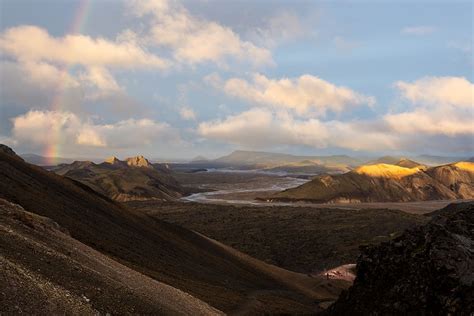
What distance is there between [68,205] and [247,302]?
1713 cm

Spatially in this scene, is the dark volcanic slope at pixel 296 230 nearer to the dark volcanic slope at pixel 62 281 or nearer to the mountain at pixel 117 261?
the mountain at pixel 117 261

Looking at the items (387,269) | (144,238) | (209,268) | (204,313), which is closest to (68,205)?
(144,238)

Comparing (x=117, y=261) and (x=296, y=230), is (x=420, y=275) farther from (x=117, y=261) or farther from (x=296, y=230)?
(x=296, y=230)

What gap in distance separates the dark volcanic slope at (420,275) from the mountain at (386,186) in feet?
413

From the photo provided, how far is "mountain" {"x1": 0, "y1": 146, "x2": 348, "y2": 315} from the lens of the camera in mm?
15238

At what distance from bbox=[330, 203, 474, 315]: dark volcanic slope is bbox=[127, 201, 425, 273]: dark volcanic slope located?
34885 mm

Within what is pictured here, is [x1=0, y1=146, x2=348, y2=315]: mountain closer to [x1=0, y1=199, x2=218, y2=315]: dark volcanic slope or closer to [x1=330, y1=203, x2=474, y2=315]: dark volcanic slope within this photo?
[x1=0, y1=199, x2=218, y2=315]: dark volcanic slope

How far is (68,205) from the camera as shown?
35156 mm

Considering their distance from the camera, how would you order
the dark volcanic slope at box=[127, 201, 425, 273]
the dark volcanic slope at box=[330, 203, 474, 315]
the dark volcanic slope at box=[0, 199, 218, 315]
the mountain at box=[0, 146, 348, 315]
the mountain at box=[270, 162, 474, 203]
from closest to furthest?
1. the dark volcanic slope at box=[0, 199, 218, 315]
2. the dark volcanic slope at box=[330, 203, 474, 315]
3. the mountain at box=[0, 146, 348, 315]
4. the dark volcanic slope at box=[127, 201, 425, 273]
5. the mountain at box=[270, 162, 474, 203]

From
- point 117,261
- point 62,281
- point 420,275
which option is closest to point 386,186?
point 117,261

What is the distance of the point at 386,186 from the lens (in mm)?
155250

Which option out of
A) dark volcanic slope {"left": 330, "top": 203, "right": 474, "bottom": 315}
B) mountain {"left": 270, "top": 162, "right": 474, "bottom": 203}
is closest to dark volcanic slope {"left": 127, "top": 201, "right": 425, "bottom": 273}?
dark volcanic slope {"left": 330, "top": 203, "right": 474, "bottom": 315}

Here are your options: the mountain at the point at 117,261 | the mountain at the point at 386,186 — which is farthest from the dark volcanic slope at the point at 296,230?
the mountain at the point at 386,186

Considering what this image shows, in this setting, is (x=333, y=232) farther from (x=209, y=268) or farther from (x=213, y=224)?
(x=209, y=268)
